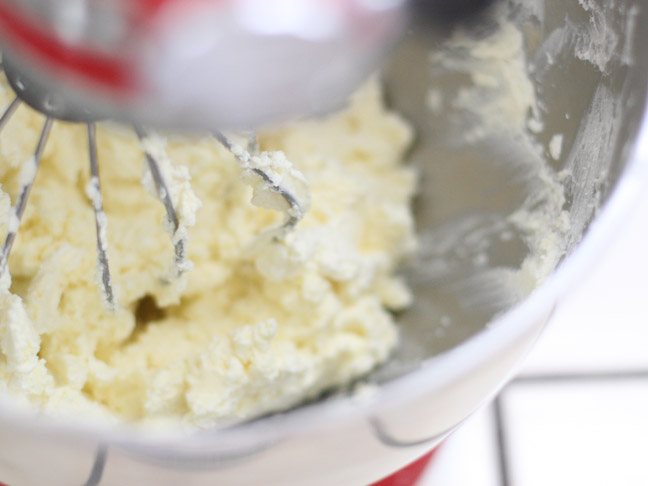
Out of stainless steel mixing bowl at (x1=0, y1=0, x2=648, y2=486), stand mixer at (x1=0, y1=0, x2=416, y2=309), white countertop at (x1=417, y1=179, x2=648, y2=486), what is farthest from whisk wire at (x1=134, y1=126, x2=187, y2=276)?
white countertop at (x1=417, y1=179, x2=648, y2=486)

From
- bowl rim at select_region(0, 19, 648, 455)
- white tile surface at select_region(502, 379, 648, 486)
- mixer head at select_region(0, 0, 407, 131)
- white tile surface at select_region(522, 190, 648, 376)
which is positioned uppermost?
bowl rim at select_region(0, 19, 648, 455)

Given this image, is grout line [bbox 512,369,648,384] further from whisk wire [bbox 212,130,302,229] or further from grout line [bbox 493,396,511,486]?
whisk wire [bbox 212,130,302,229]

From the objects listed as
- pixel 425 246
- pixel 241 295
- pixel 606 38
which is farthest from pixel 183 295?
pixel 606 38

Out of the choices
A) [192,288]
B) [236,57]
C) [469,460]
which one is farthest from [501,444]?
[236,57]

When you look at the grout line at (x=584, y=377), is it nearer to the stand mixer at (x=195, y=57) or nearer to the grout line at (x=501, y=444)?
the grout line at (x=501, y=444)

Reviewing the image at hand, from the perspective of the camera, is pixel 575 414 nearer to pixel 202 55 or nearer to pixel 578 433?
pixel 578 433

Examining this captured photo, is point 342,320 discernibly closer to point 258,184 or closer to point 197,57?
point 258,184
